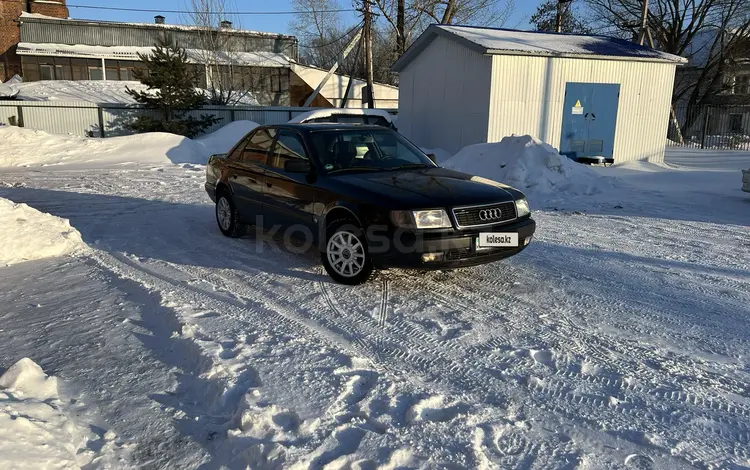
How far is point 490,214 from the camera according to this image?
16.7ft

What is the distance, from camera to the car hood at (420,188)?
4961 mm

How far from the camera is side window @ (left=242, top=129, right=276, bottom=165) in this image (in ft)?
22.0

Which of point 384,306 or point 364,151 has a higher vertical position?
point 364,151

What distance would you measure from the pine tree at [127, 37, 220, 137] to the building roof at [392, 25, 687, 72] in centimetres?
824

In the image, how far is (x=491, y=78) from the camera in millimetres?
14906

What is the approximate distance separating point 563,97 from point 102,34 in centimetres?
3337

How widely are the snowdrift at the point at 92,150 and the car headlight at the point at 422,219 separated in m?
12.7

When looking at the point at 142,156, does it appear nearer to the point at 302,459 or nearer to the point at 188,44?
the point at 302,459

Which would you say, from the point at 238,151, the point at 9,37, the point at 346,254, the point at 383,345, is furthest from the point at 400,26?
the point at 383,345

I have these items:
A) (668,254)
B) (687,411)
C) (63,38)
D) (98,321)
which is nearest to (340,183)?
(98,321)

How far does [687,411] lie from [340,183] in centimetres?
342

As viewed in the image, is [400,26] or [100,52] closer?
[400,26]

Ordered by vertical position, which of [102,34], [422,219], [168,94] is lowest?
[422,219]

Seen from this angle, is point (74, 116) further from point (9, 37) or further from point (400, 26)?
point (9, 37)
